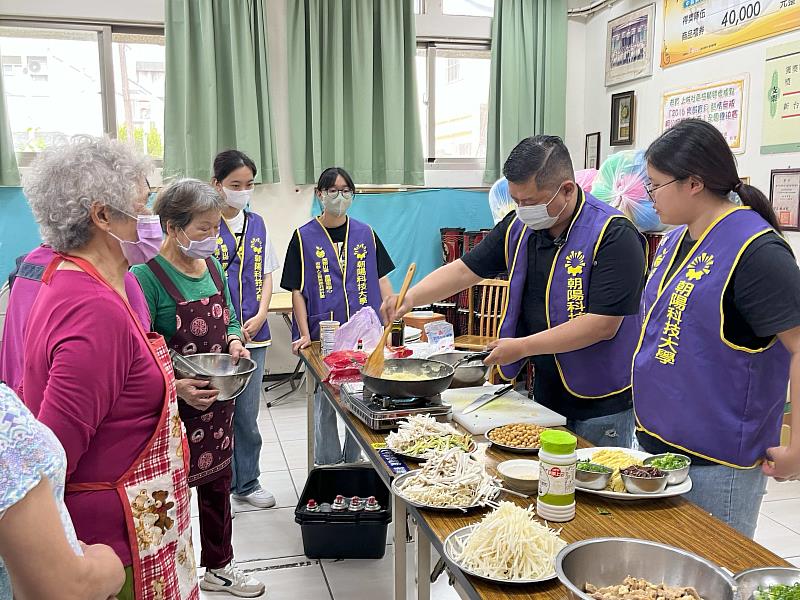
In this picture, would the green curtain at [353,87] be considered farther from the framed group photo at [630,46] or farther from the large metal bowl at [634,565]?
the large metal bowl at [634,565]

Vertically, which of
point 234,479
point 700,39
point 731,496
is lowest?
point 234,479

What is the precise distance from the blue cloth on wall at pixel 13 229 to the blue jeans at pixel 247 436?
265cm

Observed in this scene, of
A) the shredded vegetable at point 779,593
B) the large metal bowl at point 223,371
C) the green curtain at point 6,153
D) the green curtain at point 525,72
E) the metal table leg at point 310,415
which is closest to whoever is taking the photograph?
the shredded vegetable at point 779,593

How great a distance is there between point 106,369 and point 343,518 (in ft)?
5.56

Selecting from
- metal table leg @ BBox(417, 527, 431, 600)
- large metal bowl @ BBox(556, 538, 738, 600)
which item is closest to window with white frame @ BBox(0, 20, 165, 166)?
metal table leg @ BBox(417, 527, 431, 600)

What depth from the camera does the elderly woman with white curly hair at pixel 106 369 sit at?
139cm

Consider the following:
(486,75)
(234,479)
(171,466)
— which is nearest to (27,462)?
(171,466)

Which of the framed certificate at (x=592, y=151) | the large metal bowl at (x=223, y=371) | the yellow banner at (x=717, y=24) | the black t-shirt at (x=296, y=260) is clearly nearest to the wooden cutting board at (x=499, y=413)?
the large metal bowl at (x=223, y=371)

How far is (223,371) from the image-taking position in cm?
233

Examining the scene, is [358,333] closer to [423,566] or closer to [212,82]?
[423,566]

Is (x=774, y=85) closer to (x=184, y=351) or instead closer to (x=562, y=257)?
(x=562, y=257)

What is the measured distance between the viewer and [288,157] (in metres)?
5.58

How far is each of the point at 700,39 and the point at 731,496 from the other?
152 inches

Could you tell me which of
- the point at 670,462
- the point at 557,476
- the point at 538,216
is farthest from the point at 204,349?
the point at 670,462
